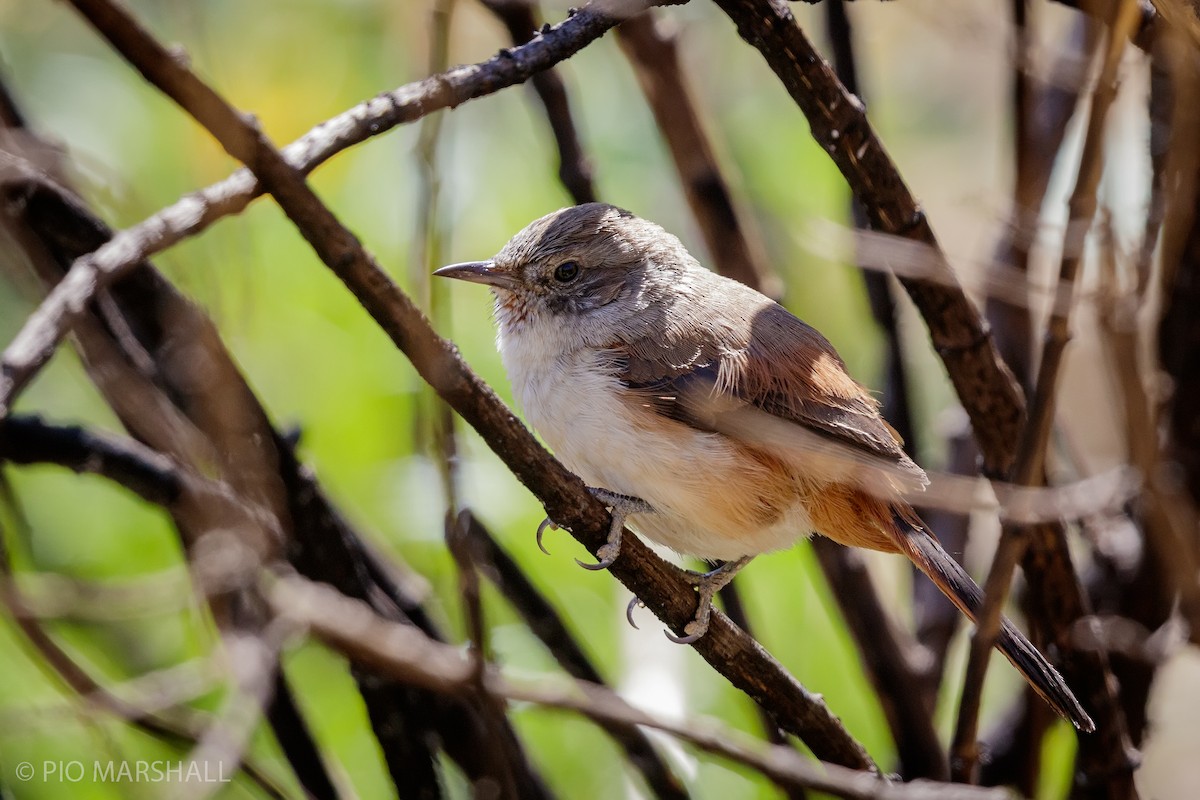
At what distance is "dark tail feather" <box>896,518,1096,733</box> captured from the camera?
2939 mm

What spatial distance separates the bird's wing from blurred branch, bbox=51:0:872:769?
533 millimetres

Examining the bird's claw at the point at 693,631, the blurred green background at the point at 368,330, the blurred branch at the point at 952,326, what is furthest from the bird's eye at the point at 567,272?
the bird's claw at the point at 693,631

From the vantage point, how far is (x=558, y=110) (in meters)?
3.66

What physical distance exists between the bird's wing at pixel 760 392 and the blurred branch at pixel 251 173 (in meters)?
1.05

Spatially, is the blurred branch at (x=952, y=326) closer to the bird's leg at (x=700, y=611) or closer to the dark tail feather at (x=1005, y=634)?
the dark tail feather at (x=1005, y=634)

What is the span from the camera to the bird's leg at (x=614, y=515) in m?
2.68

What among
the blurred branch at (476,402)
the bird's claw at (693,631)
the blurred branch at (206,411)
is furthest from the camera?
A: the blurred branch at (206,411)

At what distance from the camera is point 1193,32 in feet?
8.09

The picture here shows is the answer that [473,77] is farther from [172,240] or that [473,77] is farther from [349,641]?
[349,641]

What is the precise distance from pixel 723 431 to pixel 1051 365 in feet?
3.27

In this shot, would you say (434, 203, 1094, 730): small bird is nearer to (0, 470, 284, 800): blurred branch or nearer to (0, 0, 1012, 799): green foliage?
(0, 0, 1012, 799): green foliage

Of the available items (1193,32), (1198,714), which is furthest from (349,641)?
(1198,714)

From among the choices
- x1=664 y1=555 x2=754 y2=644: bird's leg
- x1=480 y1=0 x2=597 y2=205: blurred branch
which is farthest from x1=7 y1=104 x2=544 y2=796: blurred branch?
x1=480 y1=0 x2=597 y2=205: blurred branch

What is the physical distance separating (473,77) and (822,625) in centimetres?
265
